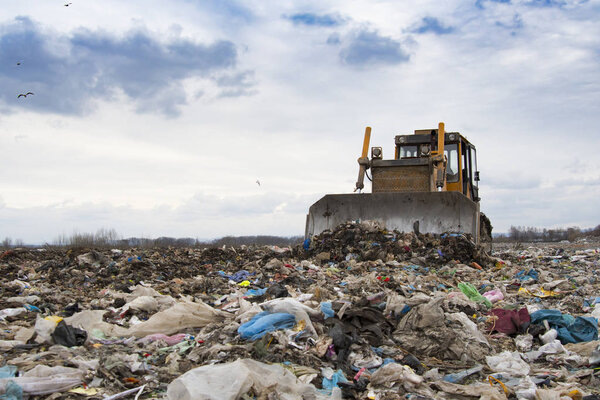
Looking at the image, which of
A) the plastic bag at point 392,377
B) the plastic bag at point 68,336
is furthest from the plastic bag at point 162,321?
the plastic bag at point 392,377

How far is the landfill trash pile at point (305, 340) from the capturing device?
337 centimetres

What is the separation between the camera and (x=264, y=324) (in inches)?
167

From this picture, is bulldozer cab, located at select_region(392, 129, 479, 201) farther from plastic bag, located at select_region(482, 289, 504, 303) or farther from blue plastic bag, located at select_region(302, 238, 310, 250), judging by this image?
plastic bag, located at select_region(482, 289, 504, 303)

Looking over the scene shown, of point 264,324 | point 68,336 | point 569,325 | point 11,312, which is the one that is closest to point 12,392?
point 68,336

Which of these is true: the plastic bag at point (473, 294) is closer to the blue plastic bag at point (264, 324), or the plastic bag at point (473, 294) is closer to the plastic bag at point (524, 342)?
the plastic bag at point (524, 342)

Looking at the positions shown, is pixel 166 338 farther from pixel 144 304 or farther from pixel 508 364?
pixel 508 364

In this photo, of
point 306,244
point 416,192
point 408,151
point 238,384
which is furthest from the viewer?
point 408,151

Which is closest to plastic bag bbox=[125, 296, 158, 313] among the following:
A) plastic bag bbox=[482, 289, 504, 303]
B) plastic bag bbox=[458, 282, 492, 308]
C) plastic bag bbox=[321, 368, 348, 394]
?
plastic bag bbox=[321, 368, 348, 394]

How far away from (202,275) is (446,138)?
556 centimetres

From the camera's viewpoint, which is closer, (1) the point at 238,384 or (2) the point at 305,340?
(1) the point at 238,384

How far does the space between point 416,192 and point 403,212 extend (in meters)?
0.43

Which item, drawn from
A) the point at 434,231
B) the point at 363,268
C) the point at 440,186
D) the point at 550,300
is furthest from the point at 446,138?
the point at 550,300

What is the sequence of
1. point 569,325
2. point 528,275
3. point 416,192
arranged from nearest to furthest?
point 569,325 → point 528,275 → point 416,192

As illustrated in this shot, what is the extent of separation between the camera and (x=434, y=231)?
9594 mm
